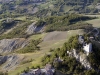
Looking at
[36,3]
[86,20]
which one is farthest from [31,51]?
[36,3]

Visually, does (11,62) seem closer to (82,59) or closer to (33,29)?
(82,59)

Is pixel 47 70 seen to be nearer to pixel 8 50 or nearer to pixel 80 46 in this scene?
pixel 80 46

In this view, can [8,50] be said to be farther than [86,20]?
No

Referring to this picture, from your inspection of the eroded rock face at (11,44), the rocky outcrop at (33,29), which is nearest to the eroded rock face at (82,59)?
the eroded rock face at (11,44)

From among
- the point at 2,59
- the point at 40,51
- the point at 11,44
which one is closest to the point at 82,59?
the point at 40,51

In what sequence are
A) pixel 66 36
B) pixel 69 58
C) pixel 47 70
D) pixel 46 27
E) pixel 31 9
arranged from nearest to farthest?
pixel 47 70, pixel 69 58, pixel 66 36, pixel 46 27, pixel 31 9

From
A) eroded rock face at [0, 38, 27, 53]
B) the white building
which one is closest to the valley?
eroded rock face at [0, 38, 27, 53]

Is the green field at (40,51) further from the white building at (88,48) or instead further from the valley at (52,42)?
the white building at (88,48)

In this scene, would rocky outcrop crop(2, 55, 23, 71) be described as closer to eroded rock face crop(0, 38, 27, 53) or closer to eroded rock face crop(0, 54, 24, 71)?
eroded rock face crop(0, 54, 24, 71)
